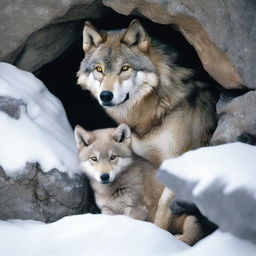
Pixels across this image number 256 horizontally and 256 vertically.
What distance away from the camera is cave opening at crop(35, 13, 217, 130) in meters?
8.12

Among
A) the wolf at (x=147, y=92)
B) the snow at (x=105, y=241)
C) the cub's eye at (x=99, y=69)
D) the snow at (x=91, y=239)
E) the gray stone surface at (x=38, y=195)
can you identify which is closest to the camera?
the snow at (x=105, y=241)

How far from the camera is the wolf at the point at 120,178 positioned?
268 inches

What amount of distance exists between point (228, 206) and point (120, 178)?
8.39 feet

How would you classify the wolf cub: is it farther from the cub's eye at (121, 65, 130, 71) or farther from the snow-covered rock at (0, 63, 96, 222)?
the cub's eye at (121, 65, 130, 71)

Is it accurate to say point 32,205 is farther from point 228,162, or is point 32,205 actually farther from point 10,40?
point 228,162

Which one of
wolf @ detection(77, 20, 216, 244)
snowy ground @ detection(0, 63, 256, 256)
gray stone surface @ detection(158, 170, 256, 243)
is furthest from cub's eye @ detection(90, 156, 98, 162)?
gray stone surface @ detection(158, 170, 256, 243)

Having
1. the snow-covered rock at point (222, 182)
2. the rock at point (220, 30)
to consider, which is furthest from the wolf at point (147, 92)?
the snow-covered rock at point (222, 182)

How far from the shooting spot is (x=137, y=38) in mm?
7227

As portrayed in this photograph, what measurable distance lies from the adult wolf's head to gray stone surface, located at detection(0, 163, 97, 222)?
105 cm

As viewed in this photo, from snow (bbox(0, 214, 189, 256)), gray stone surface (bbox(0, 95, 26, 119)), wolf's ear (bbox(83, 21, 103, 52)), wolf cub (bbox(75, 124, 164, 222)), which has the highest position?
wolf's ear (bbox(83, 21, 103, 52))

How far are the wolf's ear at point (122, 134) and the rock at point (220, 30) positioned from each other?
1.18 meters

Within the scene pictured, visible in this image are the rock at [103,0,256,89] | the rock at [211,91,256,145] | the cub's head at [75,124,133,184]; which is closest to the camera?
the rock at [103,0,256,89]

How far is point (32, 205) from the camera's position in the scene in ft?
22.0

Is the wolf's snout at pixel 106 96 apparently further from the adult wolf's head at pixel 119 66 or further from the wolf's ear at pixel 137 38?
the wolf's ear at pixel 137 38
